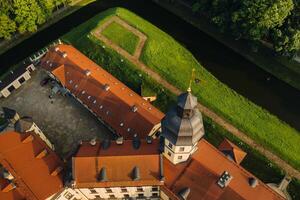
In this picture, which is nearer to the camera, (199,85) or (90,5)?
(199,85)

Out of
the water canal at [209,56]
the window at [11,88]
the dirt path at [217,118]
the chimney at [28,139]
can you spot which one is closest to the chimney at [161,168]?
the dirt path at [217,118]

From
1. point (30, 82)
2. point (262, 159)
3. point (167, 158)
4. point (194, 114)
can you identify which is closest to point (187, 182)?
point (167, 158)

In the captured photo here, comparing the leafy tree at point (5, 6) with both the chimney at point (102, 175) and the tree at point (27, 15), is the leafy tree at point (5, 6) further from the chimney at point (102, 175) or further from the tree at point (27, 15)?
the chimney at point (102, 175)

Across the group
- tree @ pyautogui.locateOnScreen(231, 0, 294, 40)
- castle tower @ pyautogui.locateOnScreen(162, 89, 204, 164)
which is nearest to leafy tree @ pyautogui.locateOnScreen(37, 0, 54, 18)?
tree @ pyautogui.locateOnScreen(231, 0, 294, 40)

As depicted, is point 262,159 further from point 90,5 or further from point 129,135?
point 90,5

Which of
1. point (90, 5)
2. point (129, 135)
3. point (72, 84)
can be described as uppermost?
point (90, 5)

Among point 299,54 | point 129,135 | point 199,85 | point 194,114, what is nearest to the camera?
point 194,114

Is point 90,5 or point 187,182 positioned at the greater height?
point 90,5

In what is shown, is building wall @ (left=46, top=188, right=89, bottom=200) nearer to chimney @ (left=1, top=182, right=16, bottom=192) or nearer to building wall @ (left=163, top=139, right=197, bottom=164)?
chimney @ (left=1, top=182, right=16, bottom=192)
